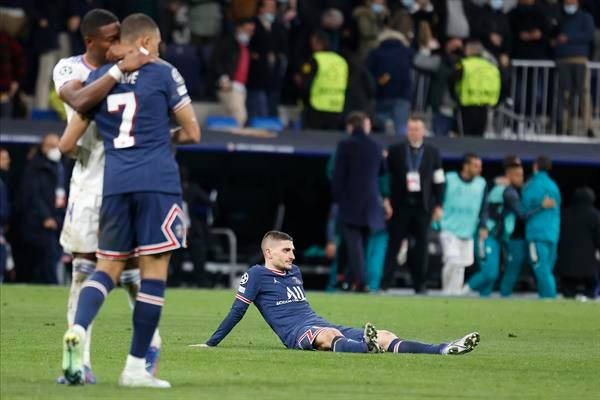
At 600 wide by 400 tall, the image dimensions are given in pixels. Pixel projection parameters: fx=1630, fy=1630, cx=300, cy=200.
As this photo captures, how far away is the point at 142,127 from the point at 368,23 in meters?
18.2

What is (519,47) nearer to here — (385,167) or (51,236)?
(385,167)

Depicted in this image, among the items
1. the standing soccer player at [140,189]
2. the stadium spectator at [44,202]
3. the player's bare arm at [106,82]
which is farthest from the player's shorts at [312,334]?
the stadium spectator at [44,202]

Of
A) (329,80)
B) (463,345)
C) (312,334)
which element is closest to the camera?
(463,345)

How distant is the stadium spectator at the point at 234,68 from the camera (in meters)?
24.9

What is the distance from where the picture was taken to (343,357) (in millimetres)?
10781

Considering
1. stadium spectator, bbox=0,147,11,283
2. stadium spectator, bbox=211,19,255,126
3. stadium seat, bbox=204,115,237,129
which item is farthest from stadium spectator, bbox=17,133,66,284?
stadium spectator, bbox=211,19,255,126

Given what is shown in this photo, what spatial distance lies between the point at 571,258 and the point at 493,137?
3686mm

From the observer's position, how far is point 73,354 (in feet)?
27.1

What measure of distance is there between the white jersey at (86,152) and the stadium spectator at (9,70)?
1472 centimetres

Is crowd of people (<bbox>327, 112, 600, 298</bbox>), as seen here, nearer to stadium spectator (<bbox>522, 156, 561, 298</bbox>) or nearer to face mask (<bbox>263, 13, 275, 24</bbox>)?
stadium spectator (<bbox>522, 156, 561, 298</bbox>)

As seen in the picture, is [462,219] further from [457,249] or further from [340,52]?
[340,52]

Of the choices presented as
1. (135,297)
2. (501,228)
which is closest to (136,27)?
(135,297)

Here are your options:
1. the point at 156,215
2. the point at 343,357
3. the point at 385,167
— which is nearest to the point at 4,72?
the point at 385,167

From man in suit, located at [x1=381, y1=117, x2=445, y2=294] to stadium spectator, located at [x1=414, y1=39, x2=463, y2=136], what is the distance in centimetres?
419
